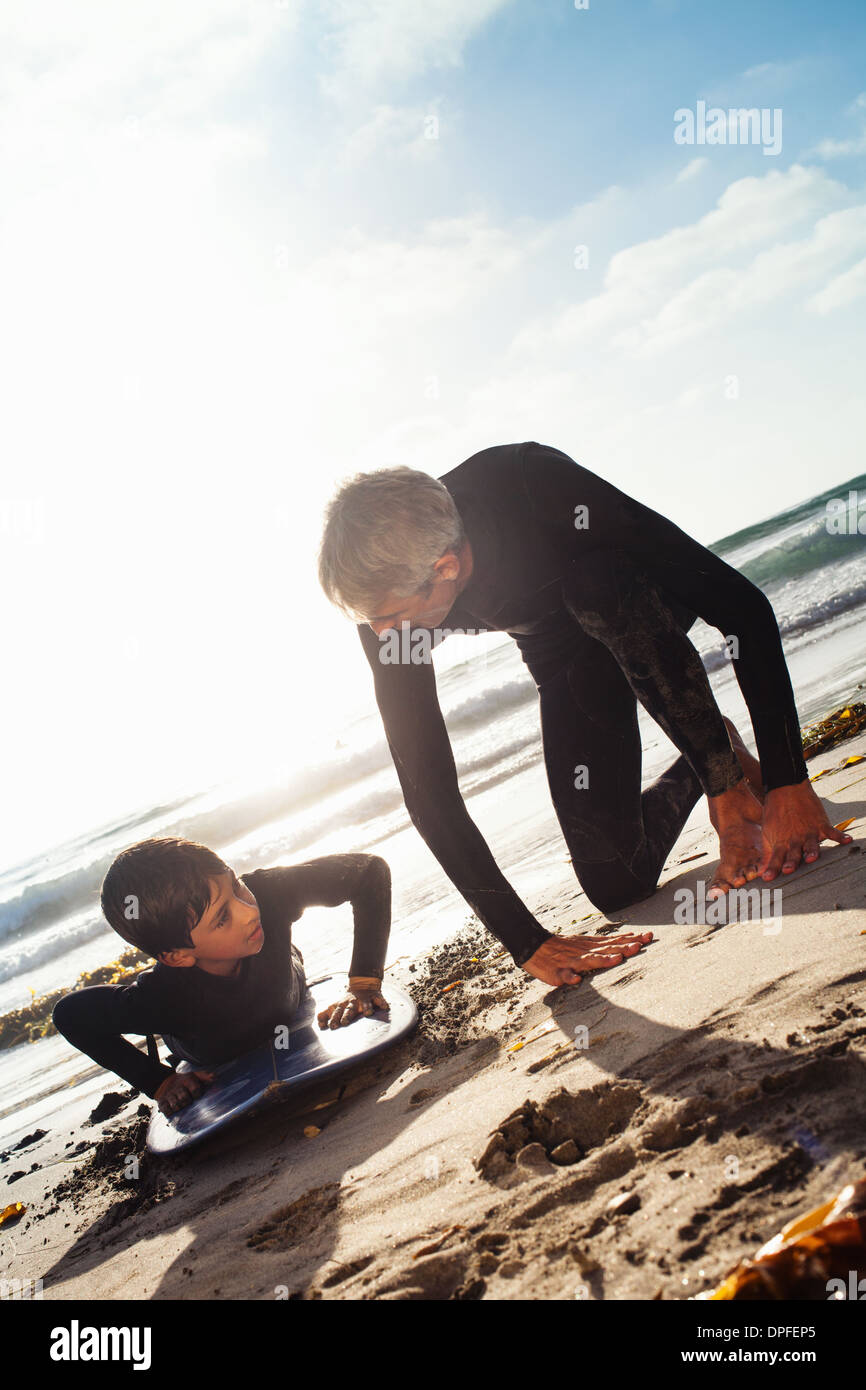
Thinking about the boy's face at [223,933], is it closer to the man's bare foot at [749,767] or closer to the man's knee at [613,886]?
the man's knee at [613,886]

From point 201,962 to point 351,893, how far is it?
0.63 m

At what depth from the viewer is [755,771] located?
3.19m

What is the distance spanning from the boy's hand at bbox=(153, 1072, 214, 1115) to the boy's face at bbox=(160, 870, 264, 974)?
15.5 inches

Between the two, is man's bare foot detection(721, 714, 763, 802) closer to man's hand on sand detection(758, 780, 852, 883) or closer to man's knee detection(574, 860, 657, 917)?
man's hand on sand detection(758, 780, 852, 883)

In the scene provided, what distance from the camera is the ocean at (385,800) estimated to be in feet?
18.2

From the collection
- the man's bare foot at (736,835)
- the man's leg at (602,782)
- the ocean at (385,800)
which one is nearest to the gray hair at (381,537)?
the man's leg at (602,782)

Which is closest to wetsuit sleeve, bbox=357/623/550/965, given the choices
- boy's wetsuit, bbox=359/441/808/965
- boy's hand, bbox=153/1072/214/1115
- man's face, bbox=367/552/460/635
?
boy's wetsuit, bbox=359/441/808/965

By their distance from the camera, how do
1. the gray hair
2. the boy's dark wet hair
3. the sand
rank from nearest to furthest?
1. the sand
2. the gray hair
3. the boy's dark wet hair

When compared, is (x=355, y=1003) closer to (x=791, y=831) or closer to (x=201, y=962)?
(x=201, y=962)

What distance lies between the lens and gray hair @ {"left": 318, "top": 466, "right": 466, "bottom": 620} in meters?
2.41

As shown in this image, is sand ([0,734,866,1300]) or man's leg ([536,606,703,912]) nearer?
sand ([0,734,866,1300])

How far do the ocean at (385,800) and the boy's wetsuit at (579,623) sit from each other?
1.96m

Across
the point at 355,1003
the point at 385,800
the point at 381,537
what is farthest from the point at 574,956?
the point at 385,800

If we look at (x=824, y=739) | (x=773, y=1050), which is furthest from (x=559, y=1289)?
(x=824, y=739)
